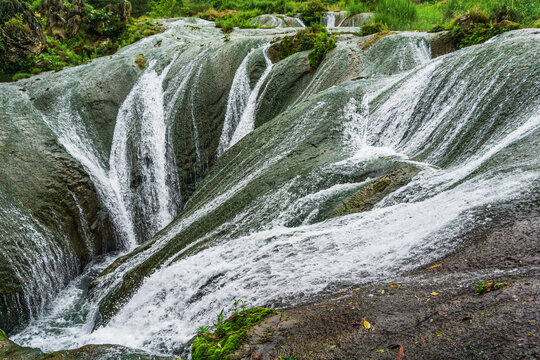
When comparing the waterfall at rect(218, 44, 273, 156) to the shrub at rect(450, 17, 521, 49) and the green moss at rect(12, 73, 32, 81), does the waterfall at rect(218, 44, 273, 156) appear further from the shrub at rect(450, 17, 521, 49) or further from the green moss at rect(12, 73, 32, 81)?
the green moss at rect(12, 73, 32, 81)

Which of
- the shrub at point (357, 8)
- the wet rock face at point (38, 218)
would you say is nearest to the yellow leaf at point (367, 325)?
the wet rock face at point (38, 218)

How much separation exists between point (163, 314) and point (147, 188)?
19.6 feet

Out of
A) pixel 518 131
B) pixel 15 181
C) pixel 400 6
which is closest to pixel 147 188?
pixel 15 181

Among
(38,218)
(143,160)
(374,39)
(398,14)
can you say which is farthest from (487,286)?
(398,14)

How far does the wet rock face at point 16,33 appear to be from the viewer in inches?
505

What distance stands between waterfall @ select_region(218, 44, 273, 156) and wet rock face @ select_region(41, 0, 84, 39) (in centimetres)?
1058

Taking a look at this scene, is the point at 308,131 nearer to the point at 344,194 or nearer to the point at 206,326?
the point at 344,194

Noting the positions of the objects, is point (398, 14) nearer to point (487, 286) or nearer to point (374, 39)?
point (374, 39)

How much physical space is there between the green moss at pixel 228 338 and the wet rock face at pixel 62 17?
1849cm

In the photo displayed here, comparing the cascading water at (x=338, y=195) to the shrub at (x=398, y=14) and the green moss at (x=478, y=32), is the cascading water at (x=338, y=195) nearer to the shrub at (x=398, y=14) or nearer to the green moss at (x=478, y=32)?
the green moss at (x=478, y=32)

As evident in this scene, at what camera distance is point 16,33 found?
13234mm

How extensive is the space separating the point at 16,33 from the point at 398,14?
15.3 m

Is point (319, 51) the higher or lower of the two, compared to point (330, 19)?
lower

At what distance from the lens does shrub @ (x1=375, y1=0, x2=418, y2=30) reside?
13.7 m
